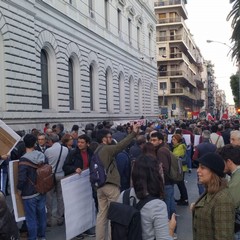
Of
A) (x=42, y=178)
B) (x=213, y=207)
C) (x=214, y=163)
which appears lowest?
(x=42, y=178)

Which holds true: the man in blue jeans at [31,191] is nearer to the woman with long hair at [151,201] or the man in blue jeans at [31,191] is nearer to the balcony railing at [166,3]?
the woman with long hair at [151,201]

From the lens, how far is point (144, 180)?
3.26 meters

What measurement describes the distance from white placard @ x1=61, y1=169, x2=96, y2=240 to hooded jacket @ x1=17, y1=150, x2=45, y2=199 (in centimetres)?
44

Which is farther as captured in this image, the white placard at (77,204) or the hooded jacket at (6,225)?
the white placard at (77,204)

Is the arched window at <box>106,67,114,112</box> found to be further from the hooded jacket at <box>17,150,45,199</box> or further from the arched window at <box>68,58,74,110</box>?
the hooded jacket at <box>17,150,45,199</box>

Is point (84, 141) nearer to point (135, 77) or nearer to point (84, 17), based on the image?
point (84, 17)

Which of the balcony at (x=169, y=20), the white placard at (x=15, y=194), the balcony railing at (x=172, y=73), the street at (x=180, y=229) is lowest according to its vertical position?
the street at (x=180, y=229)

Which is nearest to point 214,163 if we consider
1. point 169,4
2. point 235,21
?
point 235,21

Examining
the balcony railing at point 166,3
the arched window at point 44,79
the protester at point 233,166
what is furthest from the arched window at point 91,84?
the balcony railing at point 166,3

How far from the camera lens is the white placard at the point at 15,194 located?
5.89 m

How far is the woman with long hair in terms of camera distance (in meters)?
3.08

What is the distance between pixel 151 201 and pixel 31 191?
3.24 meters

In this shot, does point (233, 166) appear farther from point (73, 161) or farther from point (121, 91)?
point (121, 91)

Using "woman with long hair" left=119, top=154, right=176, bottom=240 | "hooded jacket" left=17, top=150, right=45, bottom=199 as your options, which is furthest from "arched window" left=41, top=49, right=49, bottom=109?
"woman with long hair" left=119, top=154, right=176, bottom=240
